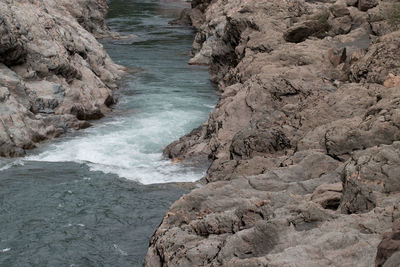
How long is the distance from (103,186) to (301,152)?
6.97 m

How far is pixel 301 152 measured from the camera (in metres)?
14.7

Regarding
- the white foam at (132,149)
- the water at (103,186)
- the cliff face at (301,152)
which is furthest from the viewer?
the white foam at (132,149)

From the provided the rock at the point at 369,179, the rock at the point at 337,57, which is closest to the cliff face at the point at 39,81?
the rock at the point at 337,57

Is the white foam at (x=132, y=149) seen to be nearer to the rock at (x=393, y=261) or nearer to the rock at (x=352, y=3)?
the rock at (x=352, y=3)

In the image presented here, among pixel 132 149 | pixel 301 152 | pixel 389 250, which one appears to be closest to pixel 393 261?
pixel 389 250

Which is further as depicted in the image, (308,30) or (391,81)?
(308,30)

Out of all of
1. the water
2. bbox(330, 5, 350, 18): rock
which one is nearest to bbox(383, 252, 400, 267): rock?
the water

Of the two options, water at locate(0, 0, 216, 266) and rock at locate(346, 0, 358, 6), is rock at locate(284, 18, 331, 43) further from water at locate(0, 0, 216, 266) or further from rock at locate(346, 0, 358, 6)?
water at locate(0, 0, 216, 266)

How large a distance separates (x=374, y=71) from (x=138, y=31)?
142 ft

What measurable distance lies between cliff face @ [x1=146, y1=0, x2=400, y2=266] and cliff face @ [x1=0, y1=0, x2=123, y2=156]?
6485mm

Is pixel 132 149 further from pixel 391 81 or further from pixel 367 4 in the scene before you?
pixel 367 4

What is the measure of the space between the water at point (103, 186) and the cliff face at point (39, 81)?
1029 millimetres

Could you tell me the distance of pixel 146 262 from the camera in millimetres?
11484

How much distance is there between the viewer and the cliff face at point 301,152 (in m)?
8.99
